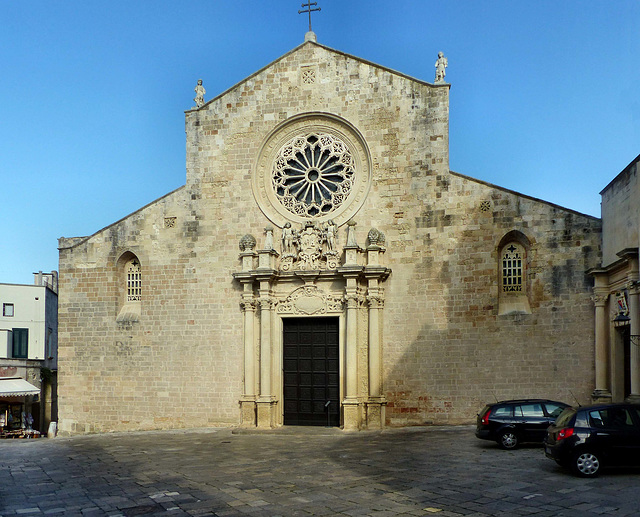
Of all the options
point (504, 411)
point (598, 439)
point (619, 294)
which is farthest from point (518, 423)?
point (619, 294)

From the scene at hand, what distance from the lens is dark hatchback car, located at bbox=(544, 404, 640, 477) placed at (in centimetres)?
1112

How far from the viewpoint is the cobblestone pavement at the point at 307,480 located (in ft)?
31.5

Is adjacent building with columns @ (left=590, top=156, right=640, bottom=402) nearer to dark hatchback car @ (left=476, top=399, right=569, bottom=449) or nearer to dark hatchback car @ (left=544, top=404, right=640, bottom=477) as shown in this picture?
dark hatchback car @ (left=476, top=399, right=569, bottom=449)

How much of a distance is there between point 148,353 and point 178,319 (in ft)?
4.98

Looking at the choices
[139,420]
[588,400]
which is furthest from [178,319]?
[588,400]

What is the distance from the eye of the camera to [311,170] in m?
21.2

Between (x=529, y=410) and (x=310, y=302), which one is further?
(x=310, y=302)


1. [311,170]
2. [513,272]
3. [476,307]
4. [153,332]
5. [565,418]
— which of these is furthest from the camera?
[153,332]

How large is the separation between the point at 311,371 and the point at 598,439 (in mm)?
10531

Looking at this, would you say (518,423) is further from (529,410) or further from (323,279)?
(323,279)

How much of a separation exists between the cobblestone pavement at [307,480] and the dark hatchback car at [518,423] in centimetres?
32

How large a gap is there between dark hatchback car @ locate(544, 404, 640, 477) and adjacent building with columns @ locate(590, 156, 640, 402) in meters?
4.38

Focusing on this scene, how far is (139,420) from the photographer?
21109 millimetres

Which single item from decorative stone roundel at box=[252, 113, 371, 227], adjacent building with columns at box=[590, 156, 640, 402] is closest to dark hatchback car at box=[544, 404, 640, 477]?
adjacent building with columns at box=[590, 156, 640, 402]
